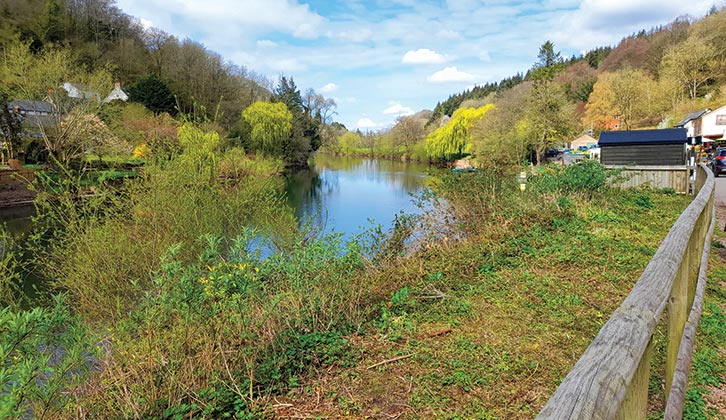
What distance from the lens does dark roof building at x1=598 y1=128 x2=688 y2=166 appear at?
14.4m

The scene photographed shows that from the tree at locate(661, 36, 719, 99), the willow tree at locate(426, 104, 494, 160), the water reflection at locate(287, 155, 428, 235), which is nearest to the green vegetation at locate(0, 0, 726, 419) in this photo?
the water reflection at locate(287, 155, 428, 235)

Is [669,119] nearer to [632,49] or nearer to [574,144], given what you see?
[574,144]

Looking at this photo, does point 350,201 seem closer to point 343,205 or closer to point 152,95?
point 343,205

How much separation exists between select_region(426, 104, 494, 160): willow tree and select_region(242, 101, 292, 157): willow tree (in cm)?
1841

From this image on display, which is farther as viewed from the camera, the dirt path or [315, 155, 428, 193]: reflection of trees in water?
[315, 155, 428, 193]: reflection of trees in water

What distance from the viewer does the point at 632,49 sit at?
2596 inches

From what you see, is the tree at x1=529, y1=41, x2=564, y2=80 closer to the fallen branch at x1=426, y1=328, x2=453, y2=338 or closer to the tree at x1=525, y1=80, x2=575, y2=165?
the tree at x1=525, y1=80, x2=575, y2=165

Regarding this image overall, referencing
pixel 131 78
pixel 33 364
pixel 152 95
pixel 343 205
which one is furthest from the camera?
pixel 131 78

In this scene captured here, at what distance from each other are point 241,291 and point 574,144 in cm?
7041

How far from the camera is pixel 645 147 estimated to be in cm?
1500

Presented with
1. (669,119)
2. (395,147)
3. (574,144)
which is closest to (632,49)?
(574,144)

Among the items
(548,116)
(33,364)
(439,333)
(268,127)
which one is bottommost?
(439,333)

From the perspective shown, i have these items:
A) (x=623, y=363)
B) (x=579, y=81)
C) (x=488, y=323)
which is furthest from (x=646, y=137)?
(x=579, y=81)

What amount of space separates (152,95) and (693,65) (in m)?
55.7
